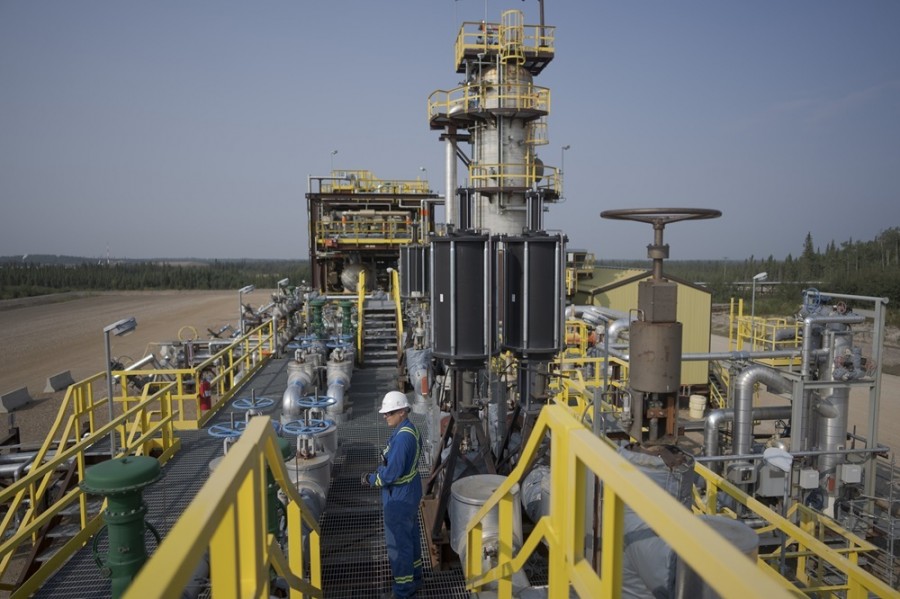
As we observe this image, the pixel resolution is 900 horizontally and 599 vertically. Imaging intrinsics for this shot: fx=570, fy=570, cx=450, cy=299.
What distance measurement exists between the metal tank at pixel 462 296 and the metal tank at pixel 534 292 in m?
0.30

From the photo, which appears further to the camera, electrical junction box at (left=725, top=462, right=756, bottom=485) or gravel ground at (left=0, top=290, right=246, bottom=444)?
gravel ground at (left=0, top=290, right=246, bottom=444)

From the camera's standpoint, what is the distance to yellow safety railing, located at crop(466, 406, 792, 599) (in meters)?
1.15

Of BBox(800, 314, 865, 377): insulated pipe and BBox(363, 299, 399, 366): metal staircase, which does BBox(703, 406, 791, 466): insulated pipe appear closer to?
BBox(800, 314, 865, 377): insulated pipe

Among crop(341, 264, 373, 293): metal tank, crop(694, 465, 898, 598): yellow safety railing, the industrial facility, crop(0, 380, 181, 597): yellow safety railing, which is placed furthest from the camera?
crop(341, 264, 373, 293): metal tank

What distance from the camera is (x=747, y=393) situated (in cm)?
1027

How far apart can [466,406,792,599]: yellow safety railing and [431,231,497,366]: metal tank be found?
91.1 inches

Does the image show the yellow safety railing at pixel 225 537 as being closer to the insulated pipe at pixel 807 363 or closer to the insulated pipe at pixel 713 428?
the insulated pipe at pixel 807 363

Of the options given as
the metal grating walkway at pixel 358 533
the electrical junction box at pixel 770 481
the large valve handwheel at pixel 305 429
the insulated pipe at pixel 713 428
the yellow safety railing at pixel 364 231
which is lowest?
the electrical junction box at pixel 770 481

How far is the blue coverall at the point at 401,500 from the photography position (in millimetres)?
4742

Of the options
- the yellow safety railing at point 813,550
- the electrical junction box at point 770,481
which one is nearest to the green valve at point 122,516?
the yellow safety railing at point 813,550

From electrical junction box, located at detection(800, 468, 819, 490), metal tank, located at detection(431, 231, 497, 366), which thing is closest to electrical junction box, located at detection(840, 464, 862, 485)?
electrical junction box, located at detection(800, 468, 819, 490)

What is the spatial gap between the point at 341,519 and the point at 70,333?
4536cm

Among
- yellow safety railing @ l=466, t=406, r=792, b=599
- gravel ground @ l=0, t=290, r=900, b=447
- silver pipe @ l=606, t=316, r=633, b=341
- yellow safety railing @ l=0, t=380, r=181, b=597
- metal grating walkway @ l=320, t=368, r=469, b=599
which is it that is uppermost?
yellow safety railing @ l=466, t=406, r=792, b=599

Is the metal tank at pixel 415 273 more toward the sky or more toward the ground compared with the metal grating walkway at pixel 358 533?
more toward the sky
